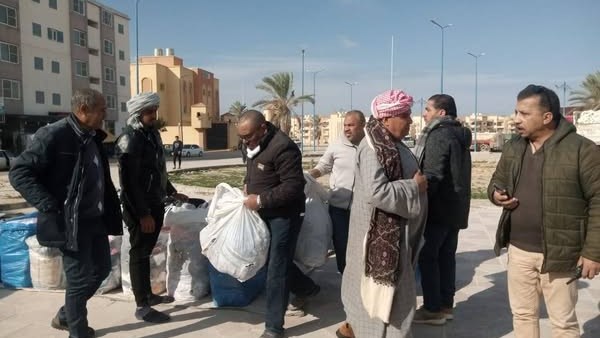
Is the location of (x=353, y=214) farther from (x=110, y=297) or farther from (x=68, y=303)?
(x=110, y=297)

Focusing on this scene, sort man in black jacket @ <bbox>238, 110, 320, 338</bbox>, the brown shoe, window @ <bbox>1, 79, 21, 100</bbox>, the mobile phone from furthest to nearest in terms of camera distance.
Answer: window @ <bbox>1, 79, 21, 100</bbox>, the brown shoe, man in black jacket @ <bbox>238, 110, 320, 338</bbox>, the mobile phone

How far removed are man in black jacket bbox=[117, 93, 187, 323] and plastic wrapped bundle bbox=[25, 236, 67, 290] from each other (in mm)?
1105

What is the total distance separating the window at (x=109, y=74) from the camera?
148 ft

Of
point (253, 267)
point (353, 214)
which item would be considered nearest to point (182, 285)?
point (253, 267)

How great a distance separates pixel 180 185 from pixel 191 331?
13.3m

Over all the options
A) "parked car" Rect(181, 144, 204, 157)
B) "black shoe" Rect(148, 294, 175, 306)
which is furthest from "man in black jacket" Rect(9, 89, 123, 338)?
"parked car" Rect(181, 144, 204, 157)

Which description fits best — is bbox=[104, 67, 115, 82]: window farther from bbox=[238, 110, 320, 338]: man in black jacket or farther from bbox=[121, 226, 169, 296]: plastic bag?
bbox=[238, 110, 320, 338]: man in black jacket

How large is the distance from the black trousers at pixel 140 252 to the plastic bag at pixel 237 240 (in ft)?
1.80

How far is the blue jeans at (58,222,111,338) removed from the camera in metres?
3.47

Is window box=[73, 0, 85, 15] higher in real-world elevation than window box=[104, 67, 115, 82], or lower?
higher

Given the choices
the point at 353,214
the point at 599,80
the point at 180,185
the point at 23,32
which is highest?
the point at 23,32

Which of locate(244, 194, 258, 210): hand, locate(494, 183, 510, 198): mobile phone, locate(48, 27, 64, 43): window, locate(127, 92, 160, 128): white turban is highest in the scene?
locate(48, 27, 64, 43): window

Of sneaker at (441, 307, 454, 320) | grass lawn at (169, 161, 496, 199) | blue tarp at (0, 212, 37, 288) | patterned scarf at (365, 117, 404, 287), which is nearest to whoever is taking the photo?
patterned scarf at (365, 117, 404, 287)

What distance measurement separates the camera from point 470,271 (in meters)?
5.61
